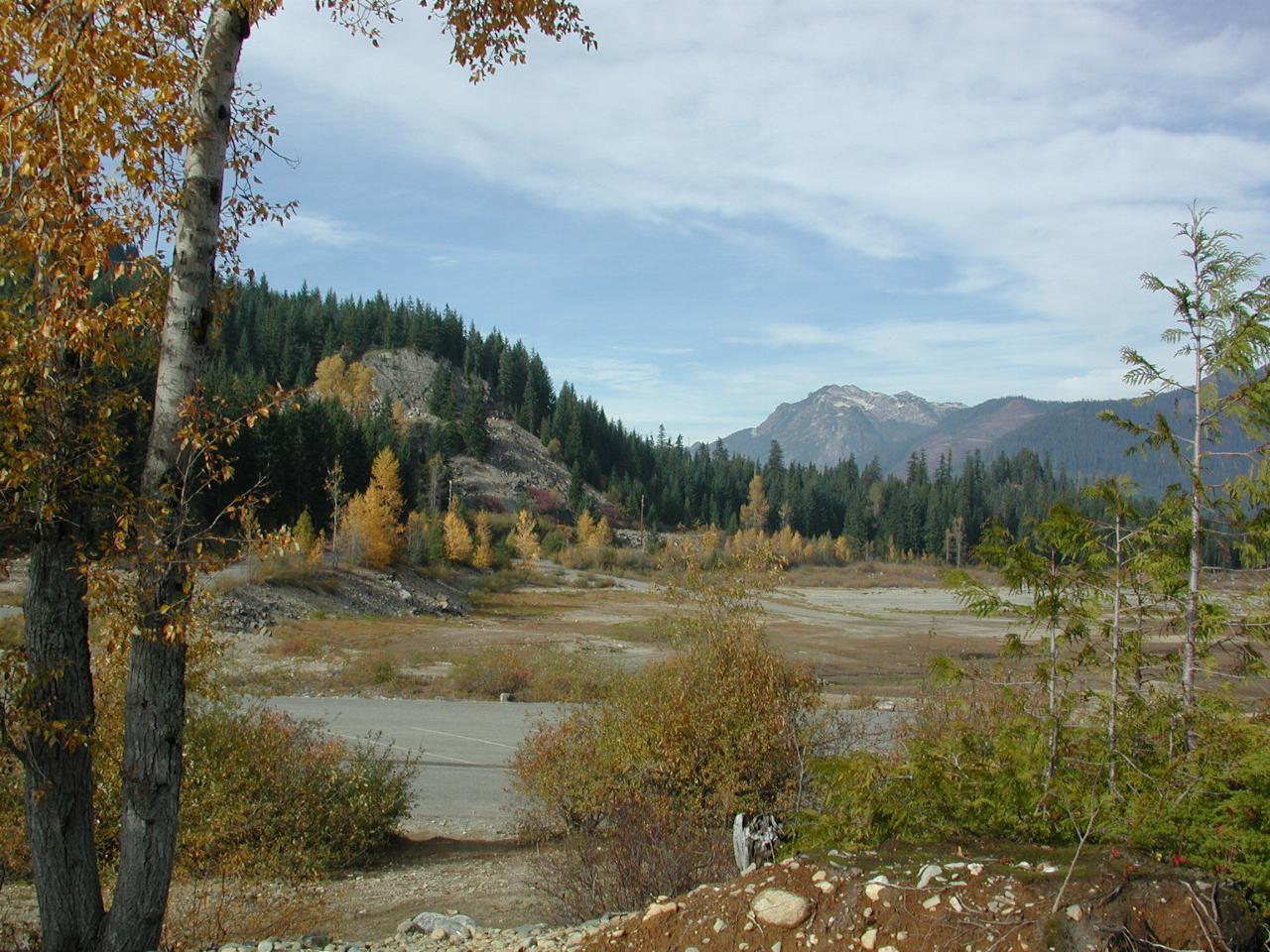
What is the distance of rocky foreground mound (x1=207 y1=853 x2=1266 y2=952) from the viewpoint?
4.31 meters

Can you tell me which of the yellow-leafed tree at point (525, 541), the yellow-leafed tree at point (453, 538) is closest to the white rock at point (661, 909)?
the yellow-leafed tree at point (453, 538)

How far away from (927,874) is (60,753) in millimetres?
4987

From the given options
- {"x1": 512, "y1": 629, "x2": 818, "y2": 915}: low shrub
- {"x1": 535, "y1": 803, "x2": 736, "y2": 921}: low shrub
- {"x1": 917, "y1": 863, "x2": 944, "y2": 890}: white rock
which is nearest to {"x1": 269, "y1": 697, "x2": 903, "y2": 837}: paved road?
{"x1": 512, "y1": 629, "x2": 818, "y2": 915}: low shrub

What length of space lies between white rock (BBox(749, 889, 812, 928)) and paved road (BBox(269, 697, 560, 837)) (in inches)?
348

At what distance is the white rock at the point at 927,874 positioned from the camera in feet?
15.2

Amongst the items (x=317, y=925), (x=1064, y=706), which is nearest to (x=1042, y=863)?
(x=1064, y=706)

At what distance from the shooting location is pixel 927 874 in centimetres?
469

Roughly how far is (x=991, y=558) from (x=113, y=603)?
16.3 feet

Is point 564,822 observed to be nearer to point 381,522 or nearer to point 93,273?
point 93,273

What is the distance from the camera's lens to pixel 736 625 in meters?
11.2

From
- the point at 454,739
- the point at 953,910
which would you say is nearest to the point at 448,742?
the point at 454,739

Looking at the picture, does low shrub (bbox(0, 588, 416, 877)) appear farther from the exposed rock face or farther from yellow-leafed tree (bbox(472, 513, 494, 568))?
the exposed rock face

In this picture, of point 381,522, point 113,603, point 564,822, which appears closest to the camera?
point 113,603

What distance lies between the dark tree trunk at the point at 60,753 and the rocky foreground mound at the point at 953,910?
3132 mm
